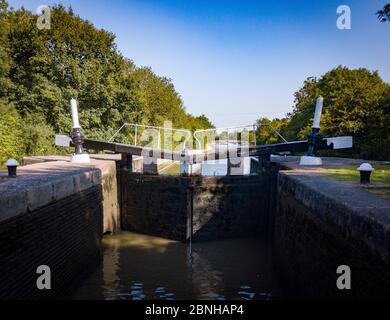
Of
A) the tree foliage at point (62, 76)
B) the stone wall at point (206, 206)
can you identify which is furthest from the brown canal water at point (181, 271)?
the tree foliage at point (62, 76)

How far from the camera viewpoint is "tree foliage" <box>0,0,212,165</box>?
17016 mm

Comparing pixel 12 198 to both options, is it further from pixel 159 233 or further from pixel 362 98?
pixel 362 98

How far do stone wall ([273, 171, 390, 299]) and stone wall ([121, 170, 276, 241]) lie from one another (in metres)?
2.62

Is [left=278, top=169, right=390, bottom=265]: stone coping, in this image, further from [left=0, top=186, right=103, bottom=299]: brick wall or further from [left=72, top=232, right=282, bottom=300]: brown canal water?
[left=0, top=186, right=103, bottom=299]: brick wall

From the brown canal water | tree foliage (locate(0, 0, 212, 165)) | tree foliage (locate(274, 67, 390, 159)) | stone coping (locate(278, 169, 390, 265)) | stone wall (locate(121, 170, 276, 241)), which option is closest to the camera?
stone coping (locate(278, 169, 390, 265))

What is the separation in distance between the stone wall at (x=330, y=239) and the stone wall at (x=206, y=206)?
103 inches

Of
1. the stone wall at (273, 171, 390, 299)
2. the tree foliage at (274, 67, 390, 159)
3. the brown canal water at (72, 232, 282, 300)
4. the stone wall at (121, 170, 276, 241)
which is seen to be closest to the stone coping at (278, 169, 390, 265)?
the stone wall at (273, 171, 390, 299)

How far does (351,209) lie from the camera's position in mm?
3670

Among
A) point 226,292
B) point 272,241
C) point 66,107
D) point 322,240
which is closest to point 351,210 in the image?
point 322,240

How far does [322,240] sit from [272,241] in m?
4.32

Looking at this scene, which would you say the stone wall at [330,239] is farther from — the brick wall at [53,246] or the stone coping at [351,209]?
the brick wall at [53,246]

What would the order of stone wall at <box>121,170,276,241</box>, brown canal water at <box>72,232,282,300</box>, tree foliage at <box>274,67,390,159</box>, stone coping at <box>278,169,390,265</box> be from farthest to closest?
tree foliage at <box>274,67,390,159</box> < stone wall at <box>121,170,276,241</box> < brown canal water at <box>72,232,282,300</box> < stone coping at <box>278,169,390,265</box>

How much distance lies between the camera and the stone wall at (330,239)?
3133 mm

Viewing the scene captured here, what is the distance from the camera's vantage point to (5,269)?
3842 millimetres
